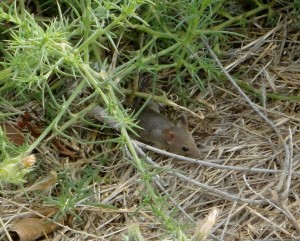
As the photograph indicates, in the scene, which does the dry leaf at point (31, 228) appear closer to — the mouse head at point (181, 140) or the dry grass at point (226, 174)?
the dry grass at point (226, 174)

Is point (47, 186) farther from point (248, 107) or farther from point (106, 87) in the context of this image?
point (248, 107)

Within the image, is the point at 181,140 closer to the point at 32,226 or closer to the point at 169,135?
the point at 169,135

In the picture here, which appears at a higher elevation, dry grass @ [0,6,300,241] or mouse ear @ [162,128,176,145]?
dry grass @ [0,6,300,241]

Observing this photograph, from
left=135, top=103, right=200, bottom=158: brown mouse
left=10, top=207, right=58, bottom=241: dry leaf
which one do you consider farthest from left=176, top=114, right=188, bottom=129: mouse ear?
left=10, top=207, right=58, bottom=241: dry leaf

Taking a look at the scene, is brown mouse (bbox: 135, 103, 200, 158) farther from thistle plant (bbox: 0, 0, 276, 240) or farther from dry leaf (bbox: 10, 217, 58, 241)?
dry leaf (bbox: 10, 217, 58, 241)

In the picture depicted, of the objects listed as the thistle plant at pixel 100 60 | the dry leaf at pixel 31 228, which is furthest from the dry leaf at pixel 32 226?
the thistle plant at pixel 100 60

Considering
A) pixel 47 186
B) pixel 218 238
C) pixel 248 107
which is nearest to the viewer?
pixel 218 238

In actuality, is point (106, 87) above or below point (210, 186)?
above

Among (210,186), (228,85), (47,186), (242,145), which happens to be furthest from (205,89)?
(47,186)
